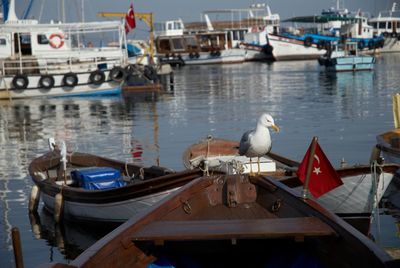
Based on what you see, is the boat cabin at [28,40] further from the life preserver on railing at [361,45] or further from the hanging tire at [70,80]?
the life preserver on railing at [361,45]

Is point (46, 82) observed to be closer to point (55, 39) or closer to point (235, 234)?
point (55, 39)

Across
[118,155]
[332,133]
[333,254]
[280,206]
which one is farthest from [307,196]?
[332,133]

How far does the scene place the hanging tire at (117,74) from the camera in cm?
3756

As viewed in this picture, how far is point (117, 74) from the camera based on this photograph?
124ft

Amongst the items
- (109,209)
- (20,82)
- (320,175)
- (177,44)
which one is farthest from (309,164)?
(177,44)

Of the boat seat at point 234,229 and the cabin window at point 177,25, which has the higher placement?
the cabin window at point 177,25

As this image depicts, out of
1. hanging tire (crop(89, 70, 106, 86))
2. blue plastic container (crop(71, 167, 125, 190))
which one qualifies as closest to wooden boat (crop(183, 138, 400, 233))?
blue plastic container (crop(71, 167, 125, 190))

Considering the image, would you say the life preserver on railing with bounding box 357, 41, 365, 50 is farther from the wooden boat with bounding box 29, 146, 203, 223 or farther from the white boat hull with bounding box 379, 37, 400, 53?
the wooden boat with bounding box 29, 146, 203, 223

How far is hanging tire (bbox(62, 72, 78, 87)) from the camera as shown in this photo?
3747 cm

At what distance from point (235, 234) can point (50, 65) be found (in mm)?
33241

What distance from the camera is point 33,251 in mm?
10688

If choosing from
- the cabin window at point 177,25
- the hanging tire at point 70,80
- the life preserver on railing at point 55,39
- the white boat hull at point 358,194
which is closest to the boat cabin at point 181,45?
the cabin window at point 177,25

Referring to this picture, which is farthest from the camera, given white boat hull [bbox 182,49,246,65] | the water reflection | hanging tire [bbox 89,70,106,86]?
white boat hull [bbox 182,49,246,65]

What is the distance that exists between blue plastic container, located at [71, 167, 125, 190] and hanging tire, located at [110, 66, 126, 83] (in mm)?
25498
